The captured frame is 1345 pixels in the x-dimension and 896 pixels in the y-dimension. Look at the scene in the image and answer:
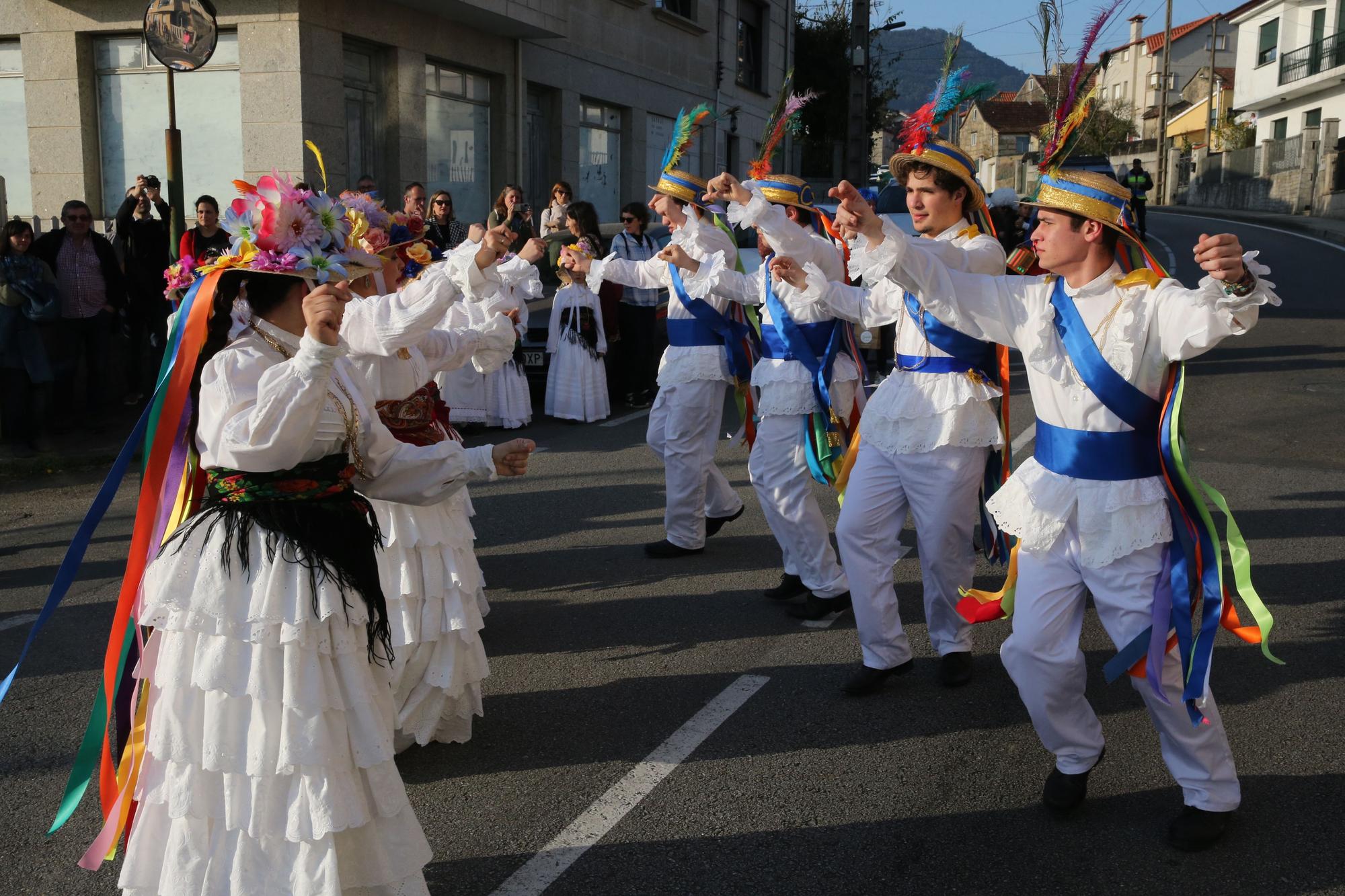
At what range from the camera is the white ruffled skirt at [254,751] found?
2.75 m

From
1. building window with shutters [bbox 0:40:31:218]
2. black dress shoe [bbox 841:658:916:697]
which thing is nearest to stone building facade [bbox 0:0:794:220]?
building window with shutters [bbox 0:40:31:218]

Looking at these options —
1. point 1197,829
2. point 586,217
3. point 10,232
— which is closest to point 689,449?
point 586,217

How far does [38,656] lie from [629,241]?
279 inches

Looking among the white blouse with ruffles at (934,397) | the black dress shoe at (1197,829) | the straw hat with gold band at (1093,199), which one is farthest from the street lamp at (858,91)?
the black dress shoe at (1197,829)

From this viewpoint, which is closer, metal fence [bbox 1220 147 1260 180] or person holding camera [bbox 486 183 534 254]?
person holding camera [bbox 486 183 534 254]

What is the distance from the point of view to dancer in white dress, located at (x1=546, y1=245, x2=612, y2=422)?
11062 mm

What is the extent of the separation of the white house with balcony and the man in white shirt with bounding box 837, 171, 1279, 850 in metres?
44.8

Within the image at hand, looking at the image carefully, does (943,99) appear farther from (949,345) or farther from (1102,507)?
(1102,507)

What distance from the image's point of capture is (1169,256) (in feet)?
80.2

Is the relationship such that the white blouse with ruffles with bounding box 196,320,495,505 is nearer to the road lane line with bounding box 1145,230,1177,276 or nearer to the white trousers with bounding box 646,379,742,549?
the white trousers with bounding box 646,379,742,549

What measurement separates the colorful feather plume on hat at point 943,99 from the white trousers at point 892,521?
1.30m

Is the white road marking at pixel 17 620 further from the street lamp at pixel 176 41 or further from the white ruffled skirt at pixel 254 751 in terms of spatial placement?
the street lamp at pixel 176 41

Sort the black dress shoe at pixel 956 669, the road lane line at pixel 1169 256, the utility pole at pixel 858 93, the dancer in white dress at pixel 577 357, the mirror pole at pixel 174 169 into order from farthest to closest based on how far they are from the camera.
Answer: the road lane line at pixel 1169 256 < the utility pole at pixel 858 93 < the dancer in white dress at pixel 577 357 < the mirror pole at pixel 174 169 < the black dress shoe at pixel 956 669

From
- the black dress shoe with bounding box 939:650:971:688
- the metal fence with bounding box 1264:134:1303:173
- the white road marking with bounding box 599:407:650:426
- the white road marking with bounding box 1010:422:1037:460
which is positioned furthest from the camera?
the metal fence with bounding box 1264:134:1303:173
